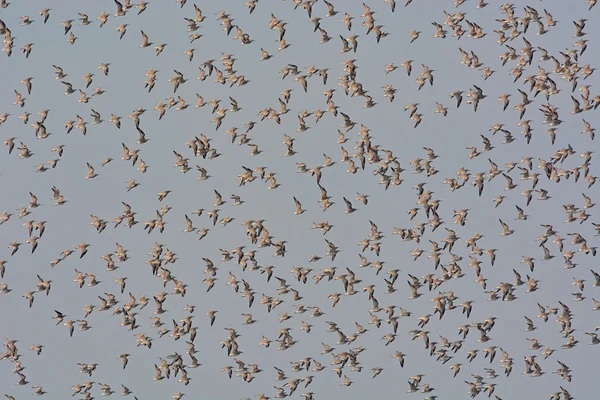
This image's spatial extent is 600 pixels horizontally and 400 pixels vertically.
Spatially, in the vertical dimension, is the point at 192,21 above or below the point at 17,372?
above

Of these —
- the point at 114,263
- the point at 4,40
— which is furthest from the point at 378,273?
the point at 4,40

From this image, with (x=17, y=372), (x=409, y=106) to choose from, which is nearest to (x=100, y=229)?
(x=17, y=372)

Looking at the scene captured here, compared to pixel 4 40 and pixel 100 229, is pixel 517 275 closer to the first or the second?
pixel 100 229

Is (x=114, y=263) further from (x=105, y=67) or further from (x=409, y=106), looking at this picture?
(x=409, y=106)

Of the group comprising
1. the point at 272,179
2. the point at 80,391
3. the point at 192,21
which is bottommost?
the point at 80,391

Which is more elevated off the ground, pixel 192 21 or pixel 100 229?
pixel 192 21

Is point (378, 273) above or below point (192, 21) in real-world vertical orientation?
below

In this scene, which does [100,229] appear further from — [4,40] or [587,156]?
[587,156]

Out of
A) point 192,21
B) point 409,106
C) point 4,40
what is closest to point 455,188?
point 409,106
